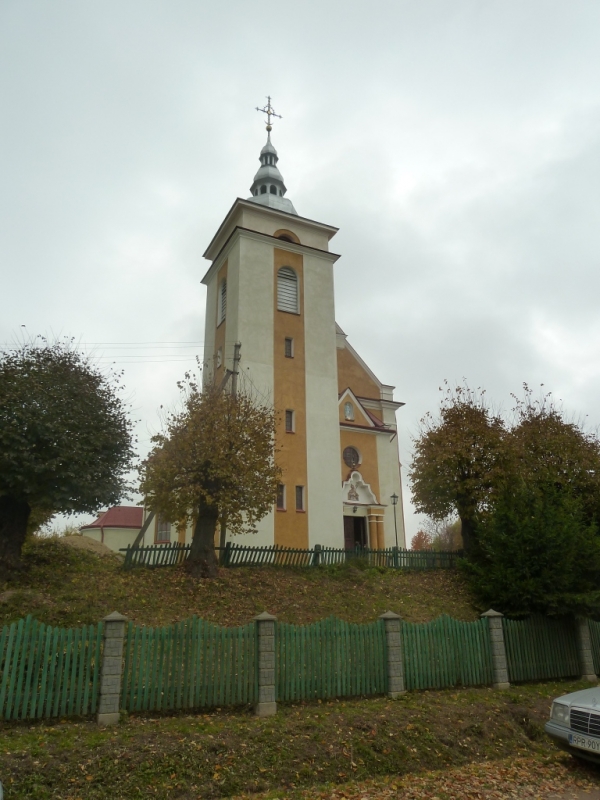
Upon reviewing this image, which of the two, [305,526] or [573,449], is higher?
[573,449]

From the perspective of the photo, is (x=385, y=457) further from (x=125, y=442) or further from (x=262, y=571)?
(x=125, y=442)

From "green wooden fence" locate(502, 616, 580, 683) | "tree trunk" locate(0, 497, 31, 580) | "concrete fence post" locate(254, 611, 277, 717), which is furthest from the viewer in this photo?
"tree trunk" locate(0, 497, 31, 580)

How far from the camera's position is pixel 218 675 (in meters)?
10.8

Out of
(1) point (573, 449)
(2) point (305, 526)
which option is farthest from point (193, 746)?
(1) point (573, 449)

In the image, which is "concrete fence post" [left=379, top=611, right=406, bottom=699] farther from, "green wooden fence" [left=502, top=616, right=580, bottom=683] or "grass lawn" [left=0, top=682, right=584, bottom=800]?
"green wooden fence" [left=502, top=616, right=580, bottom=683]

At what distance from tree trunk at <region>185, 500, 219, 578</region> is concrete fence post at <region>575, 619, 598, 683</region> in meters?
10.5

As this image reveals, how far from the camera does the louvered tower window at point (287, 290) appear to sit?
28.0 meters

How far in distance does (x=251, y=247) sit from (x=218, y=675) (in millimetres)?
21183

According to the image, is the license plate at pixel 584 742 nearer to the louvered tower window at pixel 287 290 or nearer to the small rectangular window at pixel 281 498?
the small rectangular window at pixel 281 498

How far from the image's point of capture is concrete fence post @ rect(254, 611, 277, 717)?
10.6 m

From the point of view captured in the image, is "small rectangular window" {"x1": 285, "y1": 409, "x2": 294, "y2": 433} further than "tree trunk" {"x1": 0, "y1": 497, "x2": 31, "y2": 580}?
Yes

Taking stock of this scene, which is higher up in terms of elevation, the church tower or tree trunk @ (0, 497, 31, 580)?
the church tower

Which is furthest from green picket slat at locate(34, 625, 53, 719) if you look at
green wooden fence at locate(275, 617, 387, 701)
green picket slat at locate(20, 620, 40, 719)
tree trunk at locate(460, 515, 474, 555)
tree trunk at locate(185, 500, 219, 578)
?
tree trunk at locate(460, 515, 474, 555)

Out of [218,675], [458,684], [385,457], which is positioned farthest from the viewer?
[385,457]
